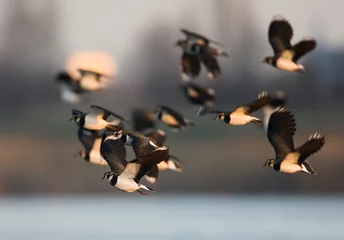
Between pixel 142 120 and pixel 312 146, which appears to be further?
pixel 142 120

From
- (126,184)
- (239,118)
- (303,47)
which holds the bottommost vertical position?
(126,184)

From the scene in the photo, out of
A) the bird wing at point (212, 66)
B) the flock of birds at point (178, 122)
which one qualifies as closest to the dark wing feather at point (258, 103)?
the flock of birds at point (178, 122)

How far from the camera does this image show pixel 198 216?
10.3 ft

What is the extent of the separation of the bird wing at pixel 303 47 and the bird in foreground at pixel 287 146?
3.9 inches

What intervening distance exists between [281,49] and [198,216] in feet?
6.69

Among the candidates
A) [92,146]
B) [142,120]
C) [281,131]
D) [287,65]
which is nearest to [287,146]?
[281,131]

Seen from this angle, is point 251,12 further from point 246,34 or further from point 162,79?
point 162,79

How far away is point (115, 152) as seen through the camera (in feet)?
3.14

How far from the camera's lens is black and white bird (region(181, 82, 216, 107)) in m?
1.26

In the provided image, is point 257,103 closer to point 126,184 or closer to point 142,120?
point 126,184

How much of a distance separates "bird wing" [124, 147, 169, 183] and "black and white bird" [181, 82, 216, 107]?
34cm

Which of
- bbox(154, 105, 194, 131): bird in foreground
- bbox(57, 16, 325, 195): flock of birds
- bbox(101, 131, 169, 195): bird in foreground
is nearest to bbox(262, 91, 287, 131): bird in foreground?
bbox(57, 16, 325, 195): flock of birds

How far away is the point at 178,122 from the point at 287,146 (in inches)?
10.9

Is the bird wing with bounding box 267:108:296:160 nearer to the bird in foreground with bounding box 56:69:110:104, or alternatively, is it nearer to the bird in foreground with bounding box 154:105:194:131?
the bird in foreground with bounding box 154:105:194:131
